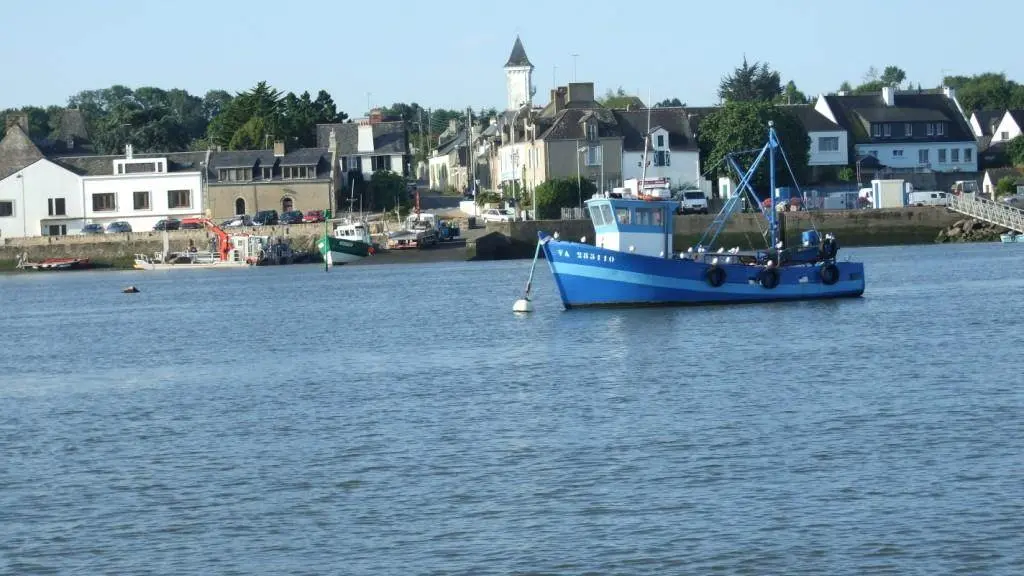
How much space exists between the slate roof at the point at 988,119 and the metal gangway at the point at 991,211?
4257 centimetres

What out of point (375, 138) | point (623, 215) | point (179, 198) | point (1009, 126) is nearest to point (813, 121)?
point (1009, 126)

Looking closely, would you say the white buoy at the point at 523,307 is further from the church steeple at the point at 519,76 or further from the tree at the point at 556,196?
the church steeple at the point at 519,76

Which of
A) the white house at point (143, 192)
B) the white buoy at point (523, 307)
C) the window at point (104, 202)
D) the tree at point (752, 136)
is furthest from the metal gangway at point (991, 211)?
the window at point (104, 202)

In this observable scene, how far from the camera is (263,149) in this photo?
13025 centimetres

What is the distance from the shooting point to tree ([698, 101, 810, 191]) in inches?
4289

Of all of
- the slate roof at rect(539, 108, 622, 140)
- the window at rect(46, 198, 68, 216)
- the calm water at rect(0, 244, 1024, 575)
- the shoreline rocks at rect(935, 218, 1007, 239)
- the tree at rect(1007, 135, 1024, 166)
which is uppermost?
the slate roof at rect(539, 108, 622, 140)

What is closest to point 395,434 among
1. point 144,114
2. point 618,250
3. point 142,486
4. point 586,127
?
point 142,486

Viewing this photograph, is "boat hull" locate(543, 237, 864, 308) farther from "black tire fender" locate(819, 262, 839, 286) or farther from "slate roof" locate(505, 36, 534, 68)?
"slate roof" locate(505, 36, 534, 68)

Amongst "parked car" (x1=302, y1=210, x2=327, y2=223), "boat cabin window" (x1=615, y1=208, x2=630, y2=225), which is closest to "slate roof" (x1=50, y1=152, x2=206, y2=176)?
"parked car" (x1=302, y1=210, x2=327, y2=223)

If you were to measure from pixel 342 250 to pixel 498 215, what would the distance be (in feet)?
35.8

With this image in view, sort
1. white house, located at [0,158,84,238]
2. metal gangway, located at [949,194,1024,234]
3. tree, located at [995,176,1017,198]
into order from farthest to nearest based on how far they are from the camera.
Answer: white house, located at [0,158,84,238] → tree, located at [995,176,1017,198] → metal gangway, located at [949,194,1024,234]

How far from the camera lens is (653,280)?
2121 inches

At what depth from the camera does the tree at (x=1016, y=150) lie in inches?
4835

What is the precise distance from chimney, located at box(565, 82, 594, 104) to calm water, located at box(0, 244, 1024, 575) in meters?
66.9
